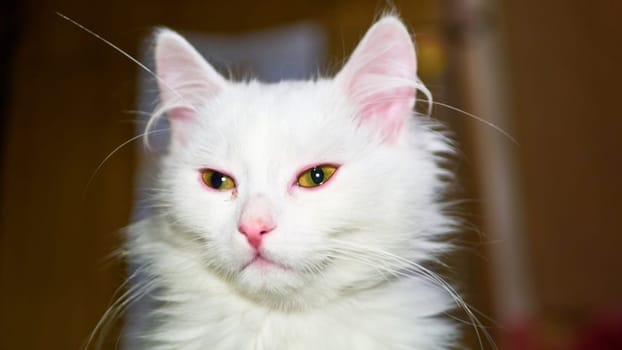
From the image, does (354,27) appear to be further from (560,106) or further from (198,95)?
(560,106)

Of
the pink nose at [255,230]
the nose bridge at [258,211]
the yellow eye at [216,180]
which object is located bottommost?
the pink nose at [255,230]

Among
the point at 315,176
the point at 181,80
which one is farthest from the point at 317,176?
the point at 181,80

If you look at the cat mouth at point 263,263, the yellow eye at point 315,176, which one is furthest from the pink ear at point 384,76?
the cat mouth at point 263,263

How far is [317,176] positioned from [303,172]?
0.07 feet

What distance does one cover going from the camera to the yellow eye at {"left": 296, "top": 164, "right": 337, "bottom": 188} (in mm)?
651

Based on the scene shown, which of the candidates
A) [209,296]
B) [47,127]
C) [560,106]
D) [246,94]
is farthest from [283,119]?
[560,106]

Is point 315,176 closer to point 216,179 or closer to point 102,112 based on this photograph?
point 216,179

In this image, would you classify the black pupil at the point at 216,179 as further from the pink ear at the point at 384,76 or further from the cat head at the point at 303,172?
the pink ear at the point at 384,76

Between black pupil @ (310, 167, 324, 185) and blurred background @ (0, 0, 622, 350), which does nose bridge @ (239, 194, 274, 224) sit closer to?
black pupil @ (310, 167, 324, 185)

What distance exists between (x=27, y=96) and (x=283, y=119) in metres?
0.39

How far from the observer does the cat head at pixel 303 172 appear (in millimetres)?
642

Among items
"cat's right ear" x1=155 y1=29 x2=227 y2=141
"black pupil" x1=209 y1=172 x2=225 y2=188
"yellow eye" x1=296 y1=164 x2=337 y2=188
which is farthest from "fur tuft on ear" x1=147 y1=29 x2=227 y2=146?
"yellow eye" x1=296 y1=164 x2=337 y2=188

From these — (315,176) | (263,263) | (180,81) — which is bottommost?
(263,263)

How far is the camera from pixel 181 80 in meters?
0.75
